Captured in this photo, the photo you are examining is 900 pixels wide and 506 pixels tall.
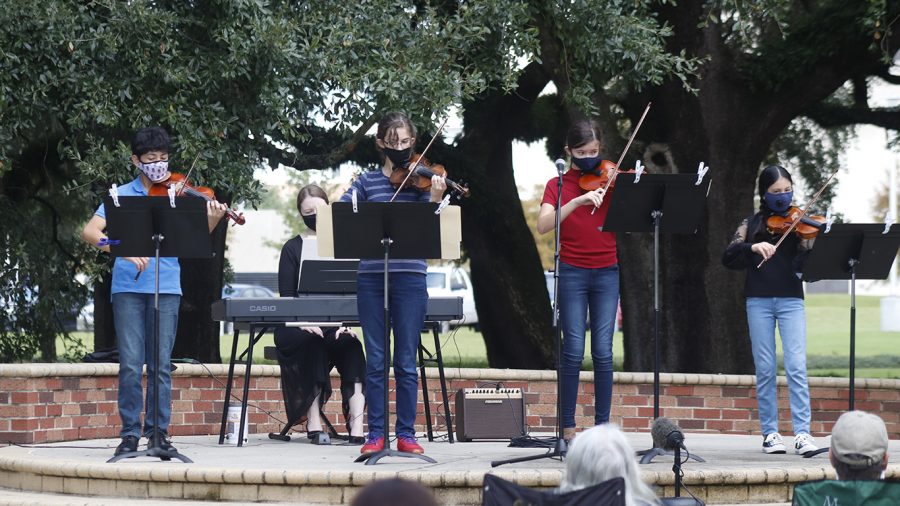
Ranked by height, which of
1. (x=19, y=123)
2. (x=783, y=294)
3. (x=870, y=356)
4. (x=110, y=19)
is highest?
(x=110, y=19)

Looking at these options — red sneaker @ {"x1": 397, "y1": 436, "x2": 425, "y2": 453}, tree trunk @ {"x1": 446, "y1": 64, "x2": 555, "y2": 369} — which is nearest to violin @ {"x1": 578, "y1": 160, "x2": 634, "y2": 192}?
red sneaker @ {"x1": 397, "y1": 436, "x2": 425, "y2": 453}

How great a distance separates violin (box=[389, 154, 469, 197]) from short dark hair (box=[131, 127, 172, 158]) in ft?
4.17

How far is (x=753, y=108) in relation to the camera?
13641 mm

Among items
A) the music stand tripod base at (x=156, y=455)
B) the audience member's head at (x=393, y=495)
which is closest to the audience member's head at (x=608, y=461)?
the audience member's head at (x=393, y=495)

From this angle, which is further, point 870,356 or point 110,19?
point 870,356

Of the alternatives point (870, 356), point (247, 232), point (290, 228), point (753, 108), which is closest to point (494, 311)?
point (753, 108)

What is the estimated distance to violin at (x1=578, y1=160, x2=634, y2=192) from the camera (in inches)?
289

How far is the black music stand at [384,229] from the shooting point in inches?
271

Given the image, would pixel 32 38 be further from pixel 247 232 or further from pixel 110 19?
pixel 247 232

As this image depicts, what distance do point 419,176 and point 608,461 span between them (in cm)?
331

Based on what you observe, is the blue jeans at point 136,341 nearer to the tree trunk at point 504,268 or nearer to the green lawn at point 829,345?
the green lawn at point 829,345

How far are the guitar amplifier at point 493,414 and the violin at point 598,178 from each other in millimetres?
2119

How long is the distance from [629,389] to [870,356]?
18.6m

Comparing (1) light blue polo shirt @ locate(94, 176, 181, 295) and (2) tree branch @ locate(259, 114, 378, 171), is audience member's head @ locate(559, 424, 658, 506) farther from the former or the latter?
(2) tree branch @ locate(259, 114, 378, 171)
